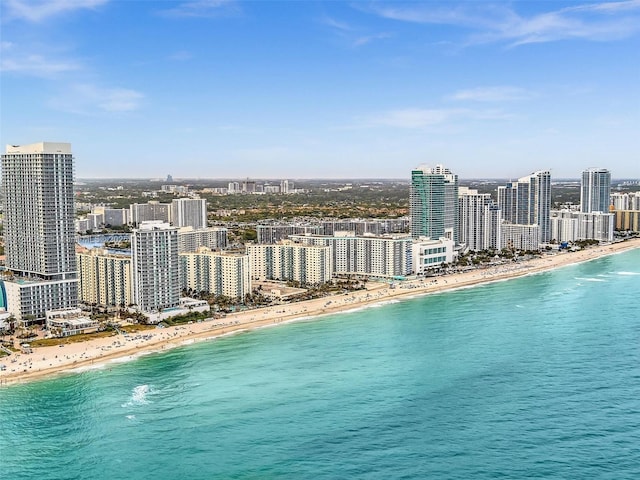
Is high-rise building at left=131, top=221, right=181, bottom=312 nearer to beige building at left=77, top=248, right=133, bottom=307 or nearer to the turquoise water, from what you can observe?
beige building at left=77, top=248, right=133, bottom=307

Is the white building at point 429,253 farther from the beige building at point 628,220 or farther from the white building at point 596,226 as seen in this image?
the beige building at point 628,220

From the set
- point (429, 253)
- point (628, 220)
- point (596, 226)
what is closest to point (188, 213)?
point (429, 253)

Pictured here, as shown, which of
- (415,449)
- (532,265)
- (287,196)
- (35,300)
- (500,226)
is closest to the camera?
(415,449)

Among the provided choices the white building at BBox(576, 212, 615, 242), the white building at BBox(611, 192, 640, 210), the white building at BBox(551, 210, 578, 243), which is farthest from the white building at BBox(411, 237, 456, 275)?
the white building at BBox(611, 192, 640, 210)

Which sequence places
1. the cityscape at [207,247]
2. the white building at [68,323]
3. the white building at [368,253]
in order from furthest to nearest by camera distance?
the white building at [368,253]
the cityscape at [207,247]
the white building at [68,323]

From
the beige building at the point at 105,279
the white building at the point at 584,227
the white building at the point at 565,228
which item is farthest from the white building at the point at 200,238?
the white building at the point at 584,227

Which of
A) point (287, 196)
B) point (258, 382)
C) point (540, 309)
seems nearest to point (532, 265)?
point (540, 309)

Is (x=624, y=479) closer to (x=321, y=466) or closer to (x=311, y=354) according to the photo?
(x=321, y=466)
